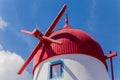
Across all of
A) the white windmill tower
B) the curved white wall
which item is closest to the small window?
the white windmill tower

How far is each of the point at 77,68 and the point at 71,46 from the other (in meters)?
1.38

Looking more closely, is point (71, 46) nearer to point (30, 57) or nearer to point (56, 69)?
point (56, 69)

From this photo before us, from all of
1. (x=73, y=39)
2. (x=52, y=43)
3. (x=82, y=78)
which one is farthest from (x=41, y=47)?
(x=82, y=78)

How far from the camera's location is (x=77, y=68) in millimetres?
16719

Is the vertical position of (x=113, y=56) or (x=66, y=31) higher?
(x=66, y=31)

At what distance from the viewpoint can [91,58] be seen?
1747cm

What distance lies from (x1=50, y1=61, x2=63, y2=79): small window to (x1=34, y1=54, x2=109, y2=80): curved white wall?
0.19 meters

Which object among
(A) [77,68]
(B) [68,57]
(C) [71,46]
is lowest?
(A) [77,68]

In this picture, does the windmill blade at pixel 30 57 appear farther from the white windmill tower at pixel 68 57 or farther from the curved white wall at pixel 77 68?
the curved white wall at pixel 77 68

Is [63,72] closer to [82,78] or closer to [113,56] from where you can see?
[82,78]

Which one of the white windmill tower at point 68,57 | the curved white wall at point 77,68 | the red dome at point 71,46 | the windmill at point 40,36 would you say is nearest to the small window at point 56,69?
the white windmill tower at point 68,57

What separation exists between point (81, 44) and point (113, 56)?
262 centimetres

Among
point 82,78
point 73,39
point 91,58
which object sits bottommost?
point 82,78

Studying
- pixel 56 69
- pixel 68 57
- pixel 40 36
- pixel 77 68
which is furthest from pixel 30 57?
pixel 77 68
